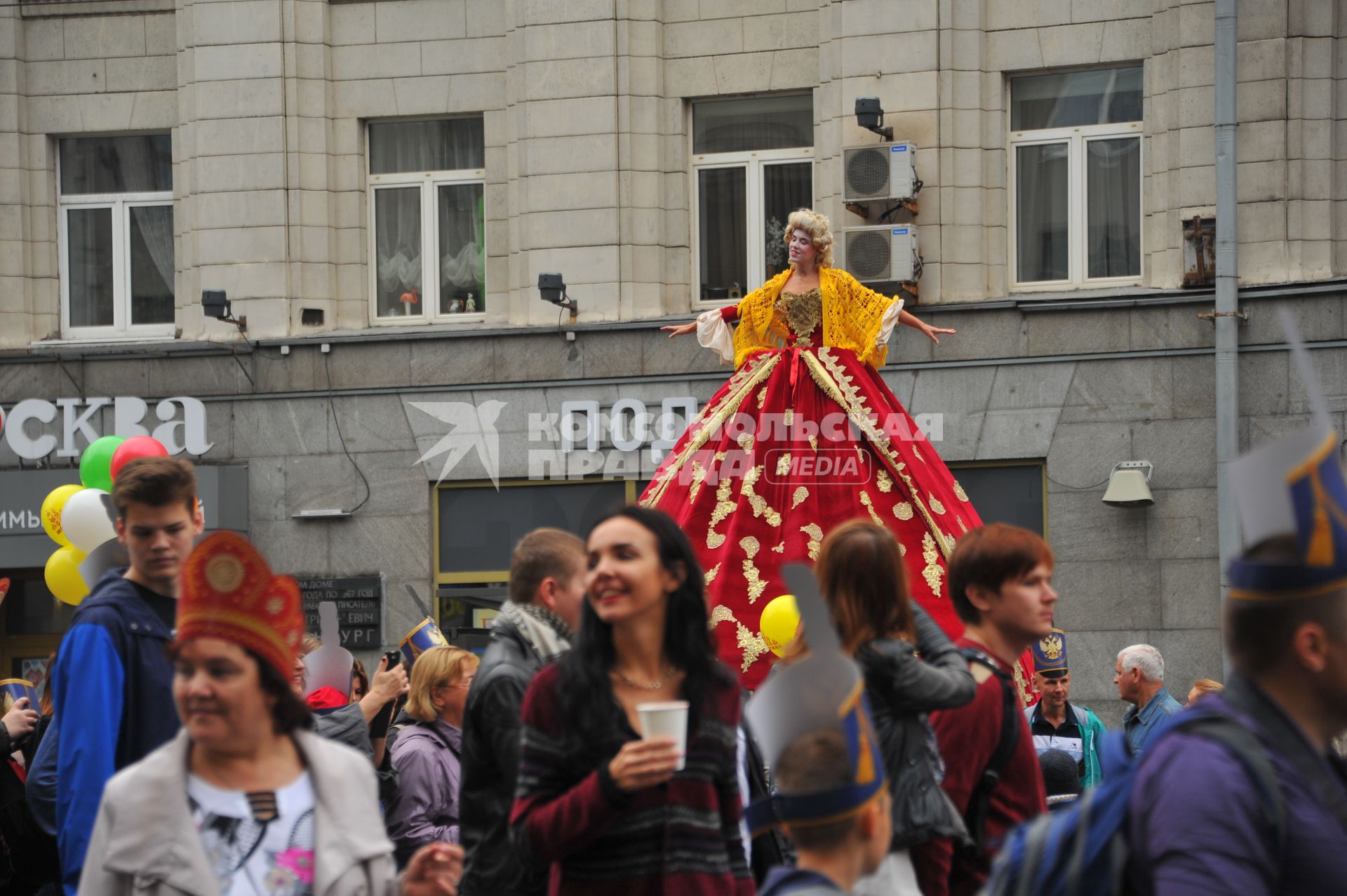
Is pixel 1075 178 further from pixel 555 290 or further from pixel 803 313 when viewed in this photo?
pixel 803 313

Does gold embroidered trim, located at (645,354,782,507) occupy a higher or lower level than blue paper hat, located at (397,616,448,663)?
higher

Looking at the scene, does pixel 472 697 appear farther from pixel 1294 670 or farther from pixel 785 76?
pixel 785 76

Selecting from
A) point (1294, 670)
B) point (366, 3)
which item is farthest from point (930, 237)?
point (1294, 670)

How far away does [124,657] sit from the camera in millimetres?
4488

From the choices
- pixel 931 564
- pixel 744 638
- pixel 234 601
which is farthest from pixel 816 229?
pixel 234 601

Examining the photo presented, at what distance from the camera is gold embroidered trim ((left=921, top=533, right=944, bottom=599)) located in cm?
910

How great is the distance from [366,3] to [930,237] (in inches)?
219

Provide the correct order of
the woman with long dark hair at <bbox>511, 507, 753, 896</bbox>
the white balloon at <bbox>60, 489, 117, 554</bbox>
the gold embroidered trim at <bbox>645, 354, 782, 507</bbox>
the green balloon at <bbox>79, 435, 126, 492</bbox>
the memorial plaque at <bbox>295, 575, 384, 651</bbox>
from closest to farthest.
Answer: the woman with long dark hair at <bbox>511, 507, 753, 896</bbox>
the white balloon at <bbox>60, 489, 117, 554</bbox>
the green balloon at <bbox>79, 435, 126, 492</bbox>
the gold embroidered trim at <bbox>645, 354, 782, 507</bbox>
the memorial plaque at <bbox>295, 575, 384, 651</bbox>

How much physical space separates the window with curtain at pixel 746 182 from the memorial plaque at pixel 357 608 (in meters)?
3.86

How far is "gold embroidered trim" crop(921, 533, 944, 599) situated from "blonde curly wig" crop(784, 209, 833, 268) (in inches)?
71.1

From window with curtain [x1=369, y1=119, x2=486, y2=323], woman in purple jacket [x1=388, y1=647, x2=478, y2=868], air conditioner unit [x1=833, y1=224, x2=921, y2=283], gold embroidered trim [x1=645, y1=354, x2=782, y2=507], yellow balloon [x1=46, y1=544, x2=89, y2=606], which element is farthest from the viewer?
window with curtain [x1=369, y1=119, x2=486, y2=323]

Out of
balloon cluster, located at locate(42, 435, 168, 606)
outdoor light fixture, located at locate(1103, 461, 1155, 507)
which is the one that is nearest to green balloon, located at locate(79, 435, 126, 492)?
balloon cluster, located at locate(42, 435, 168, 606)

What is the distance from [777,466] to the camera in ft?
30.6

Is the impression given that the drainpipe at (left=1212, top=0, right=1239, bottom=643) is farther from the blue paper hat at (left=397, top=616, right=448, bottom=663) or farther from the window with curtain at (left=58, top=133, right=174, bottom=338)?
the window with curtain at (left=58, top=133, right=174, bottom=338)
